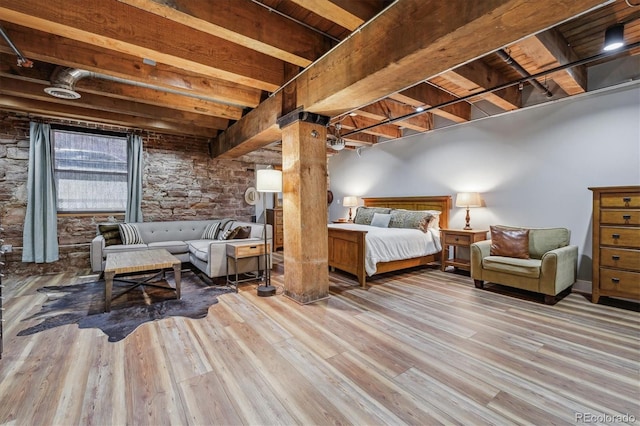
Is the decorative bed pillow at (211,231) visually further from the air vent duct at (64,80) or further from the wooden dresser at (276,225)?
the air vent duct at (64,80)

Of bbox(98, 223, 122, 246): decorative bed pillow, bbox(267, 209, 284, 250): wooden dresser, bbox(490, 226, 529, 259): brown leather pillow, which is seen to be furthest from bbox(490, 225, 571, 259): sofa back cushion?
bbox(98, 223, 122, 246): decorative bed pillow

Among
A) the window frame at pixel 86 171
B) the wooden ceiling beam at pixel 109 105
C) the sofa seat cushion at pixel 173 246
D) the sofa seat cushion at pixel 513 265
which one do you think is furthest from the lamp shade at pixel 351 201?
the window frame at pixel 86 171

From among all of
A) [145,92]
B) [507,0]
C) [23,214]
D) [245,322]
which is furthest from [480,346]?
[23,214]

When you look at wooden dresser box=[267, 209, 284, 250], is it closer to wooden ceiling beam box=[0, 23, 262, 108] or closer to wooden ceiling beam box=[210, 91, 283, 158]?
wooden ceiling beam box=[210, 91, 283, 158]

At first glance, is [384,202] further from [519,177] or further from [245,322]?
[245,322]

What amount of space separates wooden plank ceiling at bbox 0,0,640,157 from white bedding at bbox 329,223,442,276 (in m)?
1.82

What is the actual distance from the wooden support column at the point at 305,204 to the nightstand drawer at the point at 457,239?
2386 mm

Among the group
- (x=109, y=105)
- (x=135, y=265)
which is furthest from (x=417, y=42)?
(x=109, y=105)

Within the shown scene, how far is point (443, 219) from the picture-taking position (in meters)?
5.07

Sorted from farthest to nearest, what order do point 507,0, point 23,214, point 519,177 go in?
point 23,214 < point 519,177 < point 507,0

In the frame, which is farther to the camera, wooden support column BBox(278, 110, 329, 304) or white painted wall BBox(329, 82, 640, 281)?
white painted wall BBox(329, 82, 640, 281)

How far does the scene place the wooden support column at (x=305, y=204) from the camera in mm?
3135

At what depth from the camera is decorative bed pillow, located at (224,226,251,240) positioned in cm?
445

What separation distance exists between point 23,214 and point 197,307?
3.79 meters
